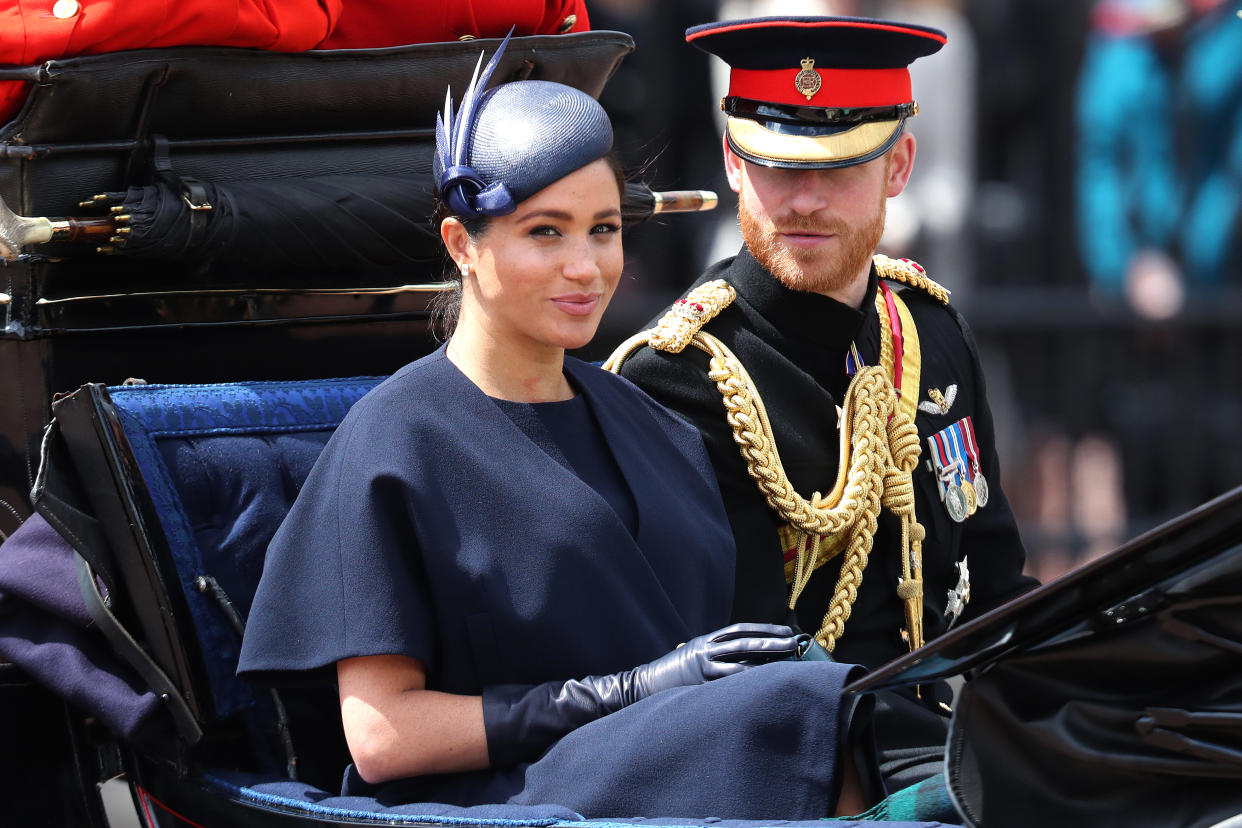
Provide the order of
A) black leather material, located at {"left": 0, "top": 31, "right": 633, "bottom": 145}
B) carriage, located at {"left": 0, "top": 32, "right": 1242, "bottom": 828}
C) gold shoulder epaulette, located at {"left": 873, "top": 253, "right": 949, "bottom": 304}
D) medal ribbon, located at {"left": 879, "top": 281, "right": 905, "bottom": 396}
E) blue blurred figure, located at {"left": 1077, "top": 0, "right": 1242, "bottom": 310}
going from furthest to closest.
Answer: blue blurred figure, located at {"left": 1077, "top": 0, "right": 1242, "bottom": 310} < gold shoulder epaulette, located at {"left": 873, "top": 253, "right": 949, "bottom": 304} < medal ribbon, located at {"left": 879, "top": 281, "right": 905, "bottom": 396} < black leather material, located at {"left": 0, "top": 31, "right": 633, "bottom": 145} < carriage, located at {"left": 0, "top": 32, "right": 1242, "bottom": 828}

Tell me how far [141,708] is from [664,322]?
1056 millimetres

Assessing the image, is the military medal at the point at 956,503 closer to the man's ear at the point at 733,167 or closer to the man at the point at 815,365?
the man at the point at 815,365

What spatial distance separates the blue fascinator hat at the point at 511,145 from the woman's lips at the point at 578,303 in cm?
14

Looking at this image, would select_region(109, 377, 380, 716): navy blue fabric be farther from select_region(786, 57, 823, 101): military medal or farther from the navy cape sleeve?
select_region(786, 57, 823, 101): military medal

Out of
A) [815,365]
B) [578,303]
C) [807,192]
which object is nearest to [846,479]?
[815,365]

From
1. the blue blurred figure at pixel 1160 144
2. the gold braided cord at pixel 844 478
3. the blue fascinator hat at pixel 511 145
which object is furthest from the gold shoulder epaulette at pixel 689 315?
the blue blurred figure at pixel 1160 144

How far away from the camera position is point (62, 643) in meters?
2.71

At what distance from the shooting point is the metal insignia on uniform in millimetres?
3332

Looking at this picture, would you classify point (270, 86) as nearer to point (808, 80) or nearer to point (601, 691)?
point (808, 80)

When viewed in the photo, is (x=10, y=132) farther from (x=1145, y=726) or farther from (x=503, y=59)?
(x=1145, y=726)

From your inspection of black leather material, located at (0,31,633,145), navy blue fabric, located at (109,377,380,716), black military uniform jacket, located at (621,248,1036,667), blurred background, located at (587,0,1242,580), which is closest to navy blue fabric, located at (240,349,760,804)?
navy blue fabric, located at (109,377,380,716)

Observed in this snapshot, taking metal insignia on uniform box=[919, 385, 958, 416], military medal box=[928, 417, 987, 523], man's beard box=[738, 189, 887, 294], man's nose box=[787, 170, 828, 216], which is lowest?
military medal box=[928, 417, 987, 523]

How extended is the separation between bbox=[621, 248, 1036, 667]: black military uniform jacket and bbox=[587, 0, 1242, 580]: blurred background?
2.85 m

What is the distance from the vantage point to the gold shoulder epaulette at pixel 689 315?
308cm
